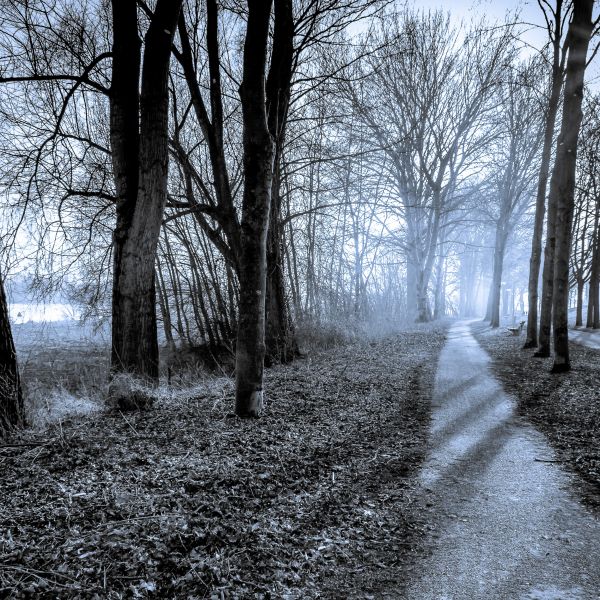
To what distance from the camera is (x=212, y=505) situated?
3.10 metres

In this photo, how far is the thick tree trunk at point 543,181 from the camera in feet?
38.3

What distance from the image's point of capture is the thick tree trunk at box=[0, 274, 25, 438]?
185 inches

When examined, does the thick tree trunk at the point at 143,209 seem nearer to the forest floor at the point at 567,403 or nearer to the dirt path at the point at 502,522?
the dirt path at the point at 502,522

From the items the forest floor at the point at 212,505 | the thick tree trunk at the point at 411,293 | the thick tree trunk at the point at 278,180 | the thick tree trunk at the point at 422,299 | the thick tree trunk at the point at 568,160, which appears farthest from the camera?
the thick tree trunk at the point at 411,293

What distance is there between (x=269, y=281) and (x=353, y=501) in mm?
7190

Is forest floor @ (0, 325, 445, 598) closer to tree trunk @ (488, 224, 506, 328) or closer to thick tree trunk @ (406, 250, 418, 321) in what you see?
tree trunk @ (488, 224, 506, 328)

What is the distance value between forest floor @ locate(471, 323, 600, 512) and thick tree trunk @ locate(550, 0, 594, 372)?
2.55 feet

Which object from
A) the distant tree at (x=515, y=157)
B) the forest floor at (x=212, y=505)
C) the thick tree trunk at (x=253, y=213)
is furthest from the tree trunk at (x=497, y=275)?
the thick tree trunk at (x=253, y=213)

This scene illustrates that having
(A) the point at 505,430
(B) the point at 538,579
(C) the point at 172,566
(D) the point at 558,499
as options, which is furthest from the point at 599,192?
(C) the point at 172,566

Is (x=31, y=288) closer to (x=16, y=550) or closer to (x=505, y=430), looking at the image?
(x=16, y=550)

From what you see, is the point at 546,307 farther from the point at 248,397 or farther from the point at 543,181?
the point at 248,397

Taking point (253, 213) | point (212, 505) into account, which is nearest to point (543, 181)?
point (253, 213)

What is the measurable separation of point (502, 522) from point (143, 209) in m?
6.07

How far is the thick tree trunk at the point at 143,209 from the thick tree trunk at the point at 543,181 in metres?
10.2
